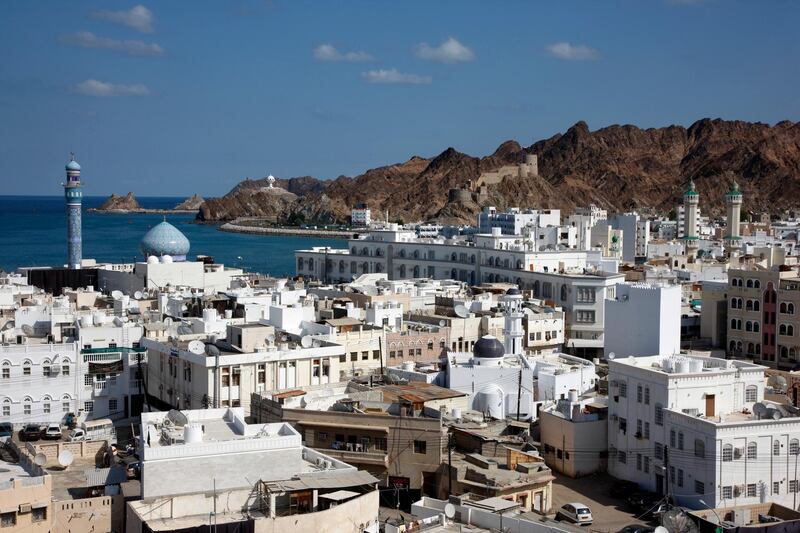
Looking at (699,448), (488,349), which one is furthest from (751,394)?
(488,349)

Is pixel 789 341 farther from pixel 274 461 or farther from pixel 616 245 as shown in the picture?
pixel 616 245

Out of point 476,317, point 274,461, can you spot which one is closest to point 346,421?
point 274,461

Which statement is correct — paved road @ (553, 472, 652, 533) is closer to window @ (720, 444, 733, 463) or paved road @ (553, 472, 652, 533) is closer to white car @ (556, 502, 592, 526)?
white car @ (556, 502, 592, 526)

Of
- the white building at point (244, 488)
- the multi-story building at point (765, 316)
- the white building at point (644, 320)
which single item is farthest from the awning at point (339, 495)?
the multi-story building at point (765, 316)

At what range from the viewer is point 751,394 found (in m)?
21.5

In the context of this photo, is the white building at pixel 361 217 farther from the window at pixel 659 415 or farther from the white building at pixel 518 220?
the window at pixel 659 415

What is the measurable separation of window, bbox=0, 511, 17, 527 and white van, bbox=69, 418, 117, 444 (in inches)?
238

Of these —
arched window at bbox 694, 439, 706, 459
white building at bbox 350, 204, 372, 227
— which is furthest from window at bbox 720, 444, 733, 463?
white building at bbox 350, 204, 372, 227

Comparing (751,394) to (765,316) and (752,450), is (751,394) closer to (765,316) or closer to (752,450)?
(752,450)

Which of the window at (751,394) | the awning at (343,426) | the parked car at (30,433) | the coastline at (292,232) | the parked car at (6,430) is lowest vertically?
the parked car at (6,430)

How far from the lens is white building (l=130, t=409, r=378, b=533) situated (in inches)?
590

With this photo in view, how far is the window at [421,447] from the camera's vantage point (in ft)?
64.2

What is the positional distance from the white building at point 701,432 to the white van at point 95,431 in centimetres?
1081

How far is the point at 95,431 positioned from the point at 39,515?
7.57m
